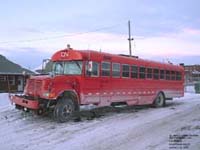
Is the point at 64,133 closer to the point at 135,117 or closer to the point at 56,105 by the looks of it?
the point at 56,105

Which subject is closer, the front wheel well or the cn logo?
the front wheel well

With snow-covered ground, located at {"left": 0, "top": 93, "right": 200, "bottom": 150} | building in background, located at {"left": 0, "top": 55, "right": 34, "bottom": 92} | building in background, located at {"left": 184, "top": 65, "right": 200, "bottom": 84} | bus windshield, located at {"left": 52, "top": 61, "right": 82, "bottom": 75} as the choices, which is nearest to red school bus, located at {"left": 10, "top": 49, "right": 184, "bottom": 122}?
bus windshield, located at {"left": 52, "top": 61, "right": 82, "bottom": 75}

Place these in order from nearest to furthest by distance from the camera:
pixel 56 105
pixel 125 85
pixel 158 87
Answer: pixel 56 105 < pixel 125 85 < pixel 158 87

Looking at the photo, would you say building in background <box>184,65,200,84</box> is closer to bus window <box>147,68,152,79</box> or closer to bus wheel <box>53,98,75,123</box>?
bus window <box>147,68,152,79</box>

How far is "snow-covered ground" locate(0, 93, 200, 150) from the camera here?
10156mm

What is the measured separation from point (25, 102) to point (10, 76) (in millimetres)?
32280

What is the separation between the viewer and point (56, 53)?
16453 millimetres

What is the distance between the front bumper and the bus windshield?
6.25 feet

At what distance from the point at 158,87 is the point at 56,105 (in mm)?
7871

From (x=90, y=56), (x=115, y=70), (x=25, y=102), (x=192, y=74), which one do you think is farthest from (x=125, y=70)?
(x=192, y=74)

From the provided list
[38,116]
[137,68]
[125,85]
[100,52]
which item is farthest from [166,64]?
[38,116]

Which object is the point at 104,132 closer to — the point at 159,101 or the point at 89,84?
the point at 89,84

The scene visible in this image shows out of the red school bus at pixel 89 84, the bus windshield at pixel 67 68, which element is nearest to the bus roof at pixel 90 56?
the red school bus at pixel 89 84

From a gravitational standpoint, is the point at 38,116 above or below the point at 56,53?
below
